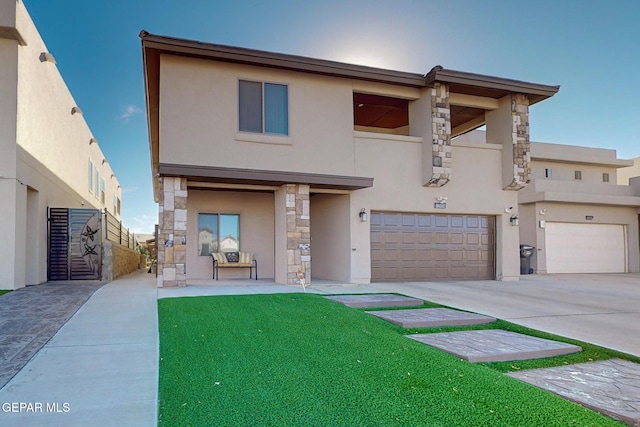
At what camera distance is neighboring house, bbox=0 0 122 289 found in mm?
9766

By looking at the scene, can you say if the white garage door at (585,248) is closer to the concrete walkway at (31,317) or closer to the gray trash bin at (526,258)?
the gray trash bin at (526,258)

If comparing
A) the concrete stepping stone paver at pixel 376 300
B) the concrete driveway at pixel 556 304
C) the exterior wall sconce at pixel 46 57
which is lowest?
the concrete driveway at pixel 556 304

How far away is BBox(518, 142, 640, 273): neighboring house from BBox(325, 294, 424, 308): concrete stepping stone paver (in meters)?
11.1

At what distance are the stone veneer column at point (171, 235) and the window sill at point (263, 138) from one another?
1891 millimetres

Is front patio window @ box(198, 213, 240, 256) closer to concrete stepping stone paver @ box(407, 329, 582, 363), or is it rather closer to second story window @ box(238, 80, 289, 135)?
second story window @ box(238, 80, 289, 135)

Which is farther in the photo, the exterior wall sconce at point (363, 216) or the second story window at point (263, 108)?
the exterior wall sconce at point (363, 216)

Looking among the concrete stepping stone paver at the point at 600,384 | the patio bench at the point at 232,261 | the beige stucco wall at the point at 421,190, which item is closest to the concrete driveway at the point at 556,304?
the concrete stepping stone paver at the point at 600,384

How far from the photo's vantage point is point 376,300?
8.26m

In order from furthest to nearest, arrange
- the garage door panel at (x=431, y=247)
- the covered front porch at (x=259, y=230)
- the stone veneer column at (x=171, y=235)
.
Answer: the garage door panel at (x=431, y=247), the covered front porch at (x=259, y=230), the stone veneer column at (x=171, y=235)

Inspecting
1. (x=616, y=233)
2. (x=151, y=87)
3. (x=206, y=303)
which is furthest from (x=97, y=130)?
(x=616, y=233)

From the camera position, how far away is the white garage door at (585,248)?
1752cm

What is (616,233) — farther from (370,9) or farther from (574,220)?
(370,9)

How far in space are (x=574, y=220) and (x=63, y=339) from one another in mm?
18616

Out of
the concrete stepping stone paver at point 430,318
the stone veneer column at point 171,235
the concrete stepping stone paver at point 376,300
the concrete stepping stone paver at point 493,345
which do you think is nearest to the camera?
the concrete stepping stone paver at point 493,345
